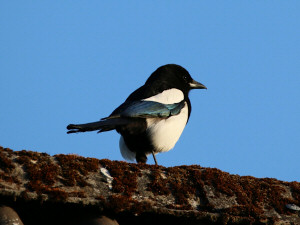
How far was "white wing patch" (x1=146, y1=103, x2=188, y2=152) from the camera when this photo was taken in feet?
21.6

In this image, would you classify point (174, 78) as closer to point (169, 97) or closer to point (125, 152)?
point (169, 97)

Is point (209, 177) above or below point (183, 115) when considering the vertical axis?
below

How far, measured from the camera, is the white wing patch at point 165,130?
6.59 m

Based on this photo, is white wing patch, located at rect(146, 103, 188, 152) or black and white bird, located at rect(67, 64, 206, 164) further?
white wing patch, located at rect(146, 103, 188, 152)

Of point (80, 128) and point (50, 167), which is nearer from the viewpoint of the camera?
point (50, 167)

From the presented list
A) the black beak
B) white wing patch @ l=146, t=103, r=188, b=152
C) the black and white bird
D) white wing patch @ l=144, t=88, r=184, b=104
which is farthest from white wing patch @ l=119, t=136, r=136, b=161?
the black beak

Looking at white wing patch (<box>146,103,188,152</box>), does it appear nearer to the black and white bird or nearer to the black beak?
the black and white bird

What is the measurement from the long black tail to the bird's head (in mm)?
1153

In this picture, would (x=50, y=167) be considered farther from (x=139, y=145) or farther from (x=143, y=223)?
(x=139, y=145)

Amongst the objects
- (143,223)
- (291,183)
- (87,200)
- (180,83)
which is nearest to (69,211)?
(87,200)

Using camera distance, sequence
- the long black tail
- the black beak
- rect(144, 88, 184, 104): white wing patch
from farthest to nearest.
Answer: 1. the black beak
2. rect(144, 88, 184, 104): white wing patch
3. the long black tail

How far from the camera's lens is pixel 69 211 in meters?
3.27

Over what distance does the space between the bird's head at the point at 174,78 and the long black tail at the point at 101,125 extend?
3.78ft

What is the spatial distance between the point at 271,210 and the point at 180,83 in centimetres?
397
